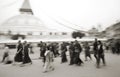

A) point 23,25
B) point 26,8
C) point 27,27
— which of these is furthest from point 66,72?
point 26,8

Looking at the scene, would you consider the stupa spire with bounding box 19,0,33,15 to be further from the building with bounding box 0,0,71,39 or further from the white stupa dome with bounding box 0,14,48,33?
the white stupa dome with bounding box 0,14,48,33

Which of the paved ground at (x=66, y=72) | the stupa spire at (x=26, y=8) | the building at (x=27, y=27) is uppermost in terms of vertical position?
the stupa spire at (x=26, y=8)

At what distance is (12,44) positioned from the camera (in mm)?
13938

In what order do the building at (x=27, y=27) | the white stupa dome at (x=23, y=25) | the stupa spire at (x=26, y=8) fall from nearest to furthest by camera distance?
the building at (x=27, y=27) → the white stupa dome at (x=23, y=25) → the stupa spire at (x=26, y=8)

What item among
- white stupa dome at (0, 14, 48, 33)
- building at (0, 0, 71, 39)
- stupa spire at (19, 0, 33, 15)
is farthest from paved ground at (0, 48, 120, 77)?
stupa spire at (19, 0, 33, 15)

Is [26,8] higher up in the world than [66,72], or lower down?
higher up

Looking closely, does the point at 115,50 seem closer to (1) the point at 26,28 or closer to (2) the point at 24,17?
(1) the point at 26,28

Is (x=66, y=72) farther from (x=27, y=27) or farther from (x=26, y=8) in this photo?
(x=26, y=8)

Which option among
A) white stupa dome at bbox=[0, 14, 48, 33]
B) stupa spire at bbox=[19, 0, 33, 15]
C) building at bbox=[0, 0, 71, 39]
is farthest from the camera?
stupa spire at bbox=[19, 0, 33, 15]

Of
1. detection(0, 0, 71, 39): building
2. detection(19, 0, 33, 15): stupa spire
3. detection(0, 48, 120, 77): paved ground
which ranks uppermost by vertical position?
detection(19, 0, 33, 15): stupa spire

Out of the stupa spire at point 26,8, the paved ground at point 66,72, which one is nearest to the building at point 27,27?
the stupa spire at point 26,8

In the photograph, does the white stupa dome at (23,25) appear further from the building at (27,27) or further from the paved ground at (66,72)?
the paved ground at (66,72)

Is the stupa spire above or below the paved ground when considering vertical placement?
above

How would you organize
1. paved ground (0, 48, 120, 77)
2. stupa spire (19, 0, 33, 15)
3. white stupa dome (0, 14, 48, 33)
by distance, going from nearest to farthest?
paved ground (0, 48, 120, 77), white stupa dome (0, 14, 48, 33), stupa spire (19, 0, 33, 15)
